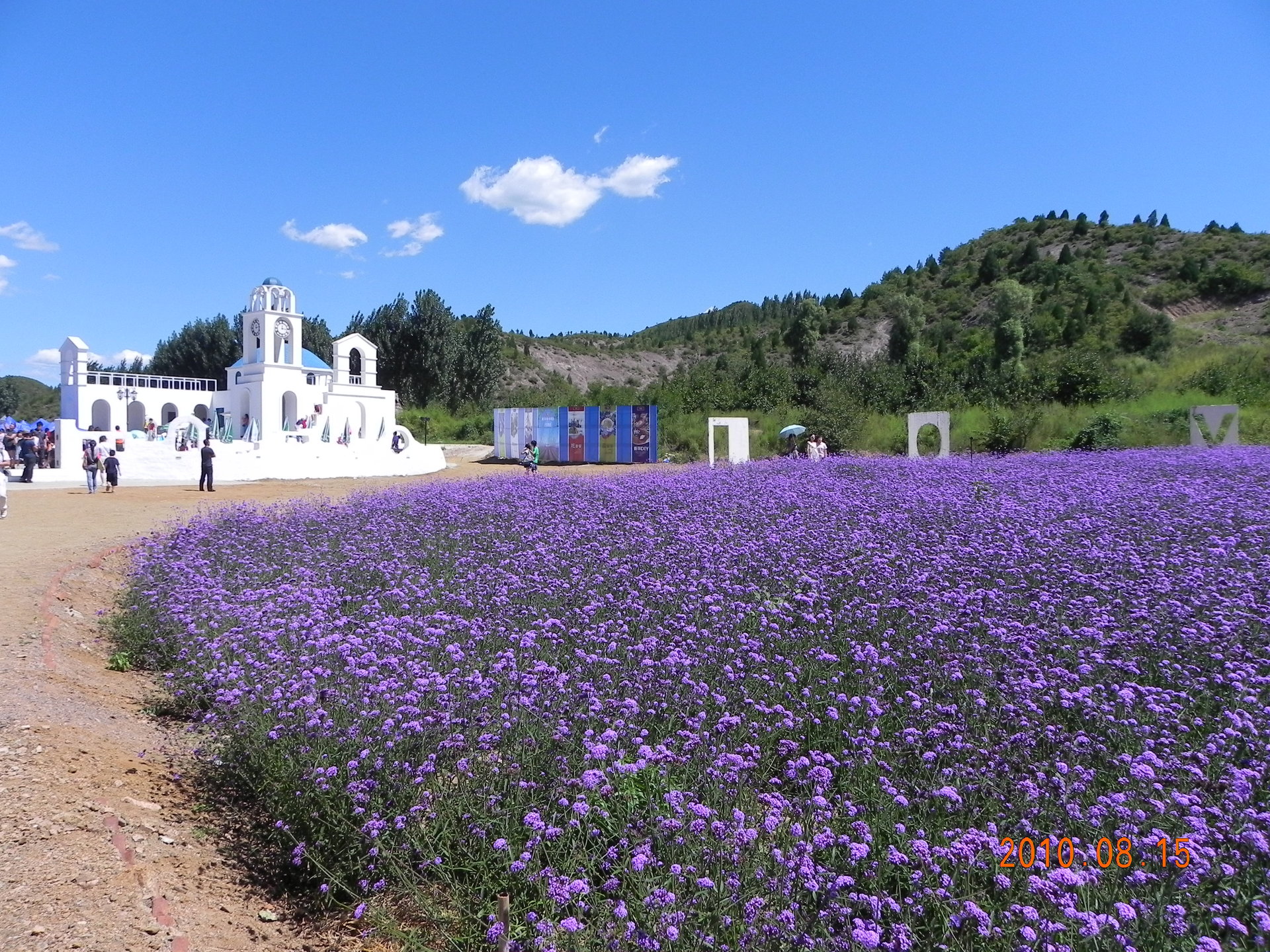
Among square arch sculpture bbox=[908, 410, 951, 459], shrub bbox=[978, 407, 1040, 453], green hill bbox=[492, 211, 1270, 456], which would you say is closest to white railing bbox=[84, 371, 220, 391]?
green hill bbox=[492, 211, 1270, 456]

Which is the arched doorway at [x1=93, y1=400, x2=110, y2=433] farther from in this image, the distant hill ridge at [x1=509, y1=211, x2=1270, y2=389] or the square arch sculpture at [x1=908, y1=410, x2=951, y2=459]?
the distant hill ridge at [x1=509, y1=211, x2=1270, y2=389]

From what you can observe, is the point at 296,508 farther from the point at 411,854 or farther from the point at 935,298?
the point at 935,298

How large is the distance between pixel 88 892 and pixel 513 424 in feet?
96.3

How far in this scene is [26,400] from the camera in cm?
7769

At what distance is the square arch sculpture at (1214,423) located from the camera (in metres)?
19.0

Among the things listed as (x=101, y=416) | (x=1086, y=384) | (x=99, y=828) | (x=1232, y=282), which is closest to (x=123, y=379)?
(x=101, y=416)

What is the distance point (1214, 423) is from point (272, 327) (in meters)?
29.8

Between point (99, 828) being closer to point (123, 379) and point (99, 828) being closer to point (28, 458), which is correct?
point (28, 458)

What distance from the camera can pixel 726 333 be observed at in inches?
3307

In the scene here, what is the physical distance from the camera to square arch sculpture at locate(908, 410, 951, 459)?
853 inches

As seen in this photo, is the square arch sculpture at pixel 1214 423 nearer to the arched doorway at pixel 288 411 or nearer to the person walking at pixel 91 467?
the person walking at pixel 91 467

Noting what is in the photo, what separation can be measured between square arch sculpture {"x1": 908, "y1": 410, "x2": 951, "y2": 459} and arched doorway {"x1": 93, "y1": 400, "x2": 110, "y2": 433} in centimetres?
3055

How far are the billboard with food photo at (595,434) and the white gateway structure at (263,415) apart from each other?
400 centimetres

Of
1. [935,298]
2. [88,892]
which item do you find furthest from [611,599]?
[935,298]
